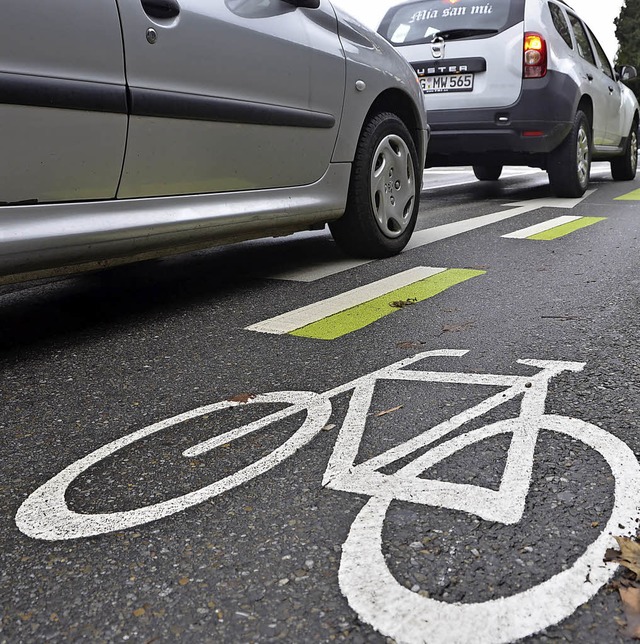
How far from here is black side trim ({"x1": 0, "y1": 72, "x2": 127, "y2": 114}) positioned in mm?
2617

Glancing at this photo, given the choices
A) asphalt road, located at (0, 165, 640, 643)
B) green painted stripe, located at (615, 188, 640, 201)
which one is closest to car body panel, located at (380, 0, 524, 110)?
green painted stripe, located at (615, 188, 640, 201)

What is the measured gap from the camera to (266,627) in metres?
1.38

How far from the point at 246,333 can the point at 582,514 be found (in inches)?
71.1

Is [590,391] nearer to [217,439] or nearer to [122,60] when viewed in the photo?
[217,439]

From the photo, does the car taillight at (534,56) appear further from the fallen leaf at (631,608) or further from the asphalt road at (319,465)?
the fallen leaf at (631,608)

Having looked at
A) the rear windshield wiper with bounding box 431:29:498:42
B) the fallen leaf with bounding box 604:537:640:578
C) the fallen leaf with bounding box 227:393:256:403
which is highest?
the rear windshield wiper with bounding box 431:29:498:42

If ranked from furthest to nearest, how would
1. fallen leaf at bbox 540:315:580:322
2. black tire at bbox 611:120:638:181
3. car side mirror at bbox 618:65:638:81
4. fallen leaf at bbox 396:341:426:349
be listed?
black tire at bbox 611:120:638:181
car side mirror at bbox 618:65:638:81
fallen leaf at bbox 540:315:580:322
fallen leaf at bbox 396:341:426:349

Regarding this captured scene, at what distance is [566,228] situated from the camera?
20.1 feet

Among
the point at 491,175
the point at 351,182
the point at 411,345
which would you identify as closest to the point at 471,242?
the point at 351,182

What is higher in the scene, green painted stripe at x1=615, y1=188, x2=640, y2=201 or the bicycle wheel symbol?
the bicycle wheel symbol

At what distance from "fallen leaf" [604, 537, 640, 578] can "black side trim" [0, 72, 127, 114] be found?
7.04 ft

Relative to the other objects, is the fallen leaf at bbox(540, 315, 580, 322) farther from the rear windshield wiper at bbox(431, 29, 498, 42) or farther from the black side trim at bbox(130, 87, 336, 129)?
→ the rear windshield wiper at bbox(431, 29, 498, 42)

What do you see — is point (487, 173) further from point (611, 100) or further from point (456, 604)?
point (456, 604)

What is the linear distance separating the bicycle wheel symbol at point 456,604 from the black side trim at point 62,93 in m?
1.74
